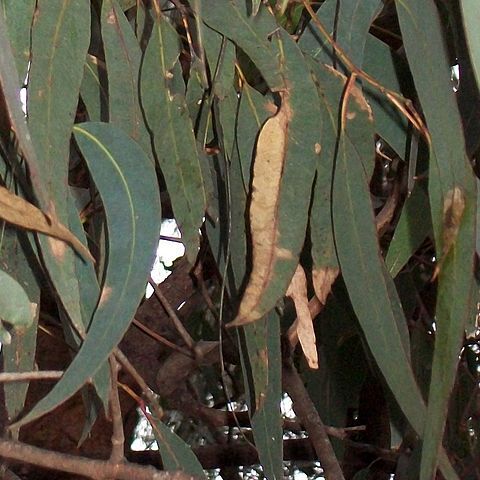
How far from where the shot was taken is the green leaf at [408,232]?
0.83 metres

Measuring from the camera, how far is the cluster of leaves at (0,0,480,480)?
0.65 meters

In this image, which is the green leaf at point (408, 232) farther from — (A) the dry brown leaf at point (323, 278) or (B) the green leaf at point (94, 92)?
(B) the green leaf at point (94, 92)

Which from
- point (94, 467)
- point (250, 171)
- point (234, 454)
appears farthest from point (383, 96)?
point (234, 454)

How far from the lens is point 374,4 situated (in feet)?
2.58

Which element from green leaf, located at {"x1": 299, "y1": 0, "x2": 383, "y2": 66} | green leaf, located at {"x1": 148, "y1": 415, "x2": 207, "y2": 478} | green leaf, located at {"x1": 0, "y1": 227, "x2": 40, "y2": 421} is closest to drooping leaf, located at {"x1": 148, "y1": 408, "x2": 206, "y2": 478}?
green leaf, located at {"x1": 148, "y1": 415, "x2": 207, "y2": 478}

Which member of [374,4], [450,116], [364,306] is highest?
[374,4]

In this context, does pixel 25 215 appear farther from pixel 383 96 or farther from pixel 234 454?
pixel 234 454

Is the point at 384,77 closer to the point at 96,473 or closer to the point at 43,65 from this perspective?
the point at 43,65

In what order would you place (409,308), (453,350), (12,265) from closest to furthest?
(453,350)
(12,265)
(409,308)

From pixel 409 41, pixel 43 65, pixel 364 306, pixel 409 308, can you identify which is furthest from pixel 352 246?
pixel 409 308

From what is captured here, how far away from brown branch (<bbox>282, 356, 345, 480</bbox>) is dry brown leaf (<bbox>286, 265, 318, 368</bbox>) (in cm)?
33

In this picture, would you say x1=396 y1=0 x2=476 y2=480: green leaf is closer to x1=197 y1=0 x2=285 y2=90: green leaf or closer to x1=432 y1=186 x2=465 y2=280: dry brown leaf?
x1=432 y1=186 x2=465 y2=280: dry brown leaf

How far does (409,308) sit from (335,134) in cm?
45

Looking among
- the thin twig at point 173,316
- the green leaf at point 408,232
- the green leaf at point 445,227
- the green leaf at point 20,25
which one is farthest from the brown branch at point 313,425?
the green leaf at point 20,25
